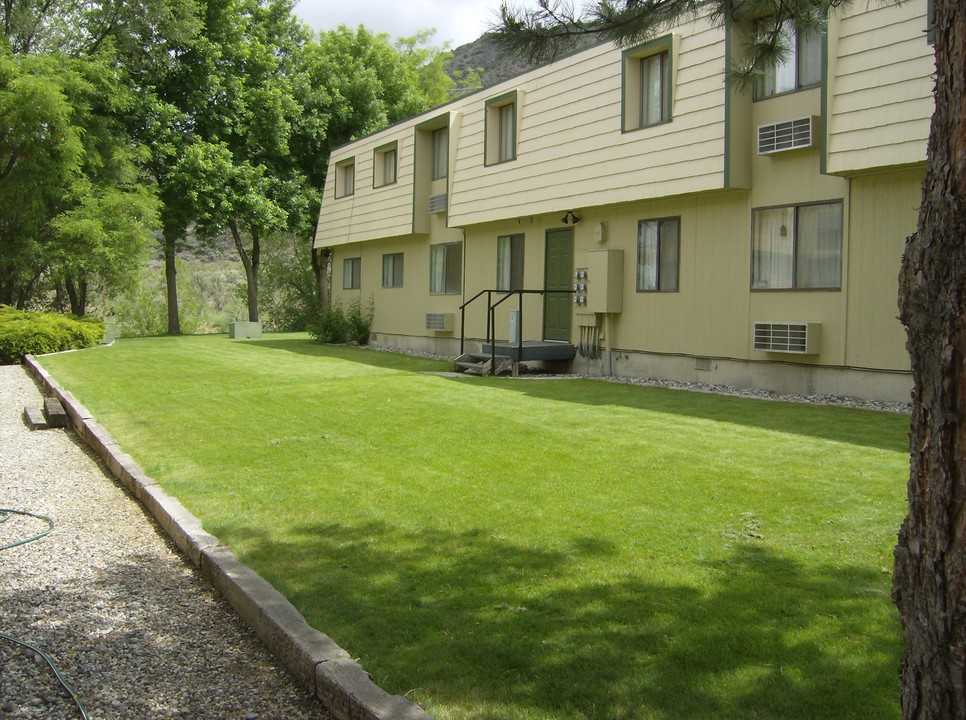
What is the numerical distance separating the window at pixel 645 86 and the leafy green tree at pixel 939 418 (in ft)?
40.0

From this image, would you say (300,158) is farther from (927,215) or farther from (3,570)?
(927,215)

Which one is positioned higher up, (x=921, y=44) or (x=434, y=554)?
(x=921, y=44)

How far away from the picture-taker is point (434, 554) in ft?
17.0

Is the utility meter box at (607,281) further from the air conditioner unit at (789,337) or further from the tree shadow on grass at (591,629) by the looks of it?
the tree shadow on grass at (591,629)

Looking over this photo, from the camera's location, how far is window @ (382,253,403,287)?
23.4m

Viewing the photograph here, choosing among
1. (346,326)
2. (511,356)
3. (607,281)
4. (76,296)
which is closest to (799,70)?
(607,281)

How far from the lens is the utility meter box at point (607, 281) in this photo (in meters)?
15.1

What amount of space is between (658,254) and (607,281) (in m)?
0.94

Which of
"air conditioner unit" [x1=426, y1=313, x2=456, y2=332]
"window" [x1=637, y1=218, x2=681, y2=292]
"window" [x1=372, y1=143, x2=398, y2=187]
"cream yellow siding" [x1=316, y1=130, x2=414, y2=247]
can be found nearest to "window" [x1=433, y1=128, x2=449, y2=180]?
"cream yellow siding" [x1=316, y1=130, x2=414, y2=247]

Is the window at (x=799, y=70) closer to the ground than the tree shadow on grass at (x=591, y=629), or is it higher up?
higher up

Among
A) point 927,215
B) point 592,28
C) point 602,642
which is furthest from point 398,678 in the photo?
point 592,28

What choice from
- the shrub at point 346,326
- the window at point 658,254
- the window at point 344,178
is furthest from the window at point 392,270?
the window at point 658,254

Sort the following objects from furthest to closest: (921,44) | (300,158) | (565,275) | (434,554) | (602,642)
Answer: (300,158), (565,275), (921,44), (434,554), (602,642)

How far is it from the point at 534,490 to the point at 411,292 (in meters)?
16.1
